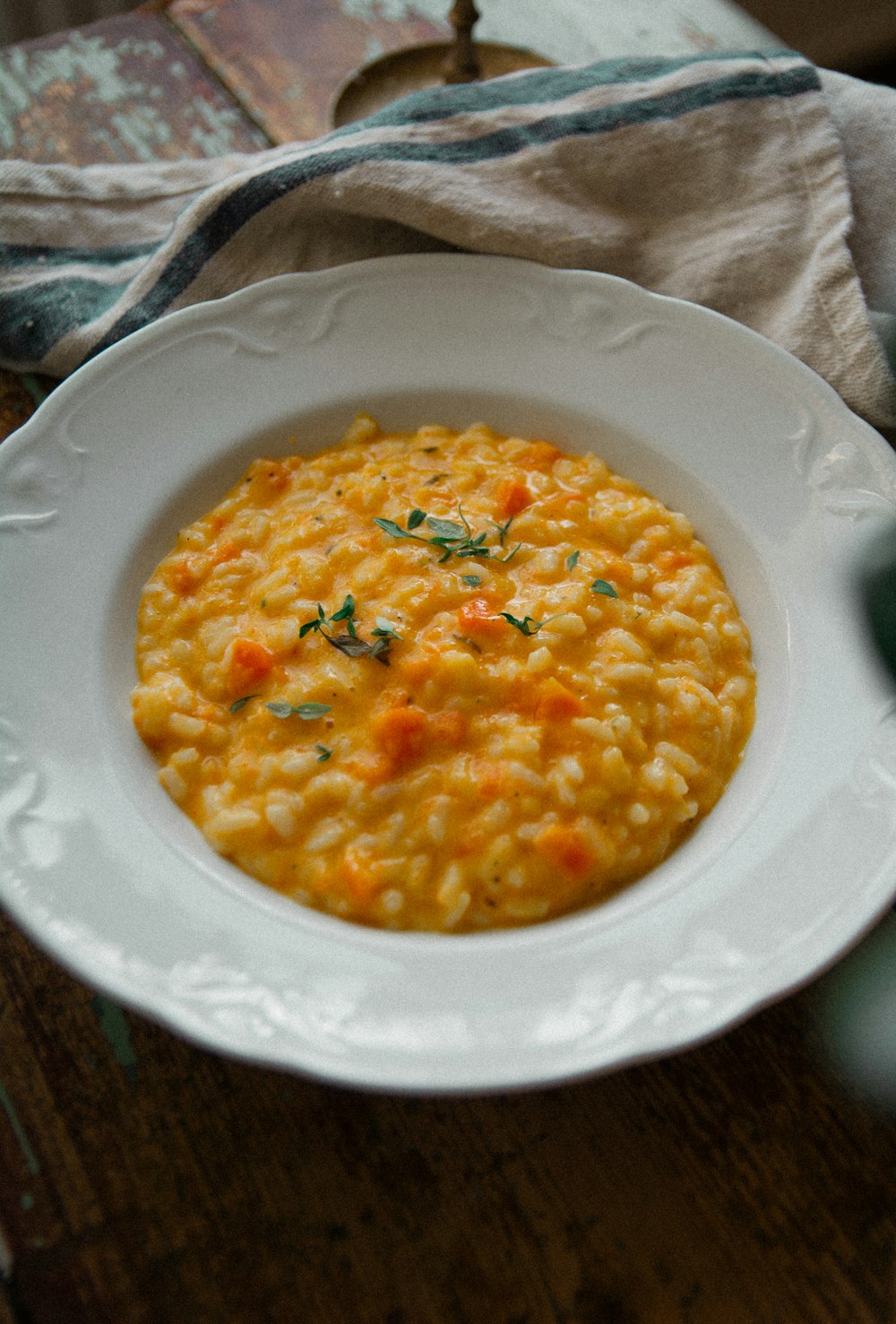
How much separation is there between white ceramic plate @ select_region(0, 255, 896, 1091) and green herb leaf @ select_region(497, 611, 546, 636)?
2.08 feet

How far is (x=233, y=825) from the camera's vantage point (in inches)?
101

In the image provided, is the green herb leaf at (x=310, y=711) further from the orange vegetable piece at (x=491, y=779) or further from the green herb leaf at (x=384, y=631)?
the orange vegetable piece at (x=491, y=779)

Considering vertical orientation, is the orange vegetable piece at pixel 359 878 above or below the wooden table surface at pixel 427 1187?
above

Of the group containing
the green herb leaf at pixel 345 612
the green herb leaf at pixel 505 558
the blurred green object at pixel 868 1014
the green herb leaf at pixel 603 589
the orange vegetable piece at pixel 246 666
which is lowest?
the blurred green object at pixel 868 1014

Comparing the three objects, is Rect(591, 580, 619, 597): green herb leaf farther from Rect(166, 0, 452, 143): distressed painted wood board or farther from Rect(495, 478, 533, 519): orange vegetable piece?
Rect(166, 0, 452, 143): distressed painted wood board

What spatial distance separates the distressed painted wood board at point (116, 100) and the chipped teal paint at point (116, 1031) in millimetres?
3305

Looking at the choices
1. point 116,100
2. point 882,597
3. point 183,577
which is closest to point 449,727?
point 183,577

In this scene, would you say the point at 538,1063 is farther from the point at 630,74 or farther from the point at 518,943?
the point at 630,74

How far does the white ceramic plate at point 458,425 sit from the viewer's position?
2.15m

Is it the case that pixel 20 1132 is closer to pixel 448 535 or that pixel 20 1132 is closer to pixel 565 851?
pixel 565 851

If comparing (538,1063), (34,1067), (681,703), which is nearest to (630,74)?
(681,703)

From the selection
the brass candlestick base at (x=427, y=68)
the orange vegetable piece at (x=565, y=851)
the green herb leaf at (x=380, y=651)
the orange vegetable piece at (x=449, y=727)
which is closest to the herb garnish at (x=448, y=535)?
the green herb leaf at (x=380, y=651)

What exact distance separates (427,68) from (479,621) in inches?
116

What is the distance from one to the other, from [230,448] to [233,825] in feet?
4.14
